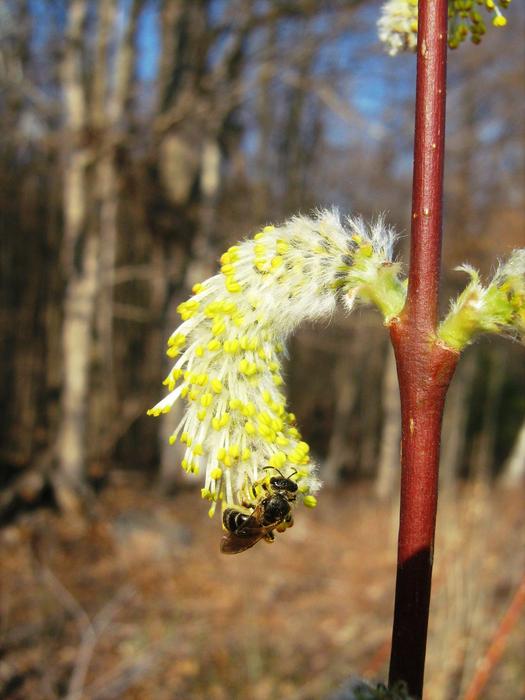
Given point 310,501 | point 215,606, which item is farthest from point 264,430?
point 215,606

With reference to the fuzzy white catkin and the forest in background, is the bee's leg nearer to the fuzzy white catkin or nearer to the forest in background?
the fuzzy white catkin

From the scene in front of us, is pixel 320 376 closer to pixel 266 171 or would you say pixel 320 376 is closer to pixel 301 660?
pixel 266 171

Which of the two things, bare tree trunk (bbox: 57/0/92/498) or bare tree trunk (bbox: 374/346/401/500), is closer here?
bare tree trunk (bbox: 57/0/92/498)

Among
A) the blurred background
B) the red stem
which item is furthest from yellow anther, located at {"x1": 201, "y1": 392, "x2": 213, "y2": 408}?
the blurred background

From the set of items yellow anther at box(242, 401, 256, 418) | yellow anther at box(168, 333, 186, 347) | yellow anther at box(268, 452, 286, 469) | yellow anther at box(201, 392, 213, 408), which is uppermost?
yellow anther at box(168, 333, 186, 347)

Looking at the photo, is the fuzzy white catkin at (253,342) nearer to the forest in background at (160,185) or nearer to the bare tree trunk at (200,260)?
the forest in background at (160,185)

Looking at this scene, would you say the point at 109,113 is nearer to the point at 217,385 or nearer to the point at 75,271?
the point at 75,271
